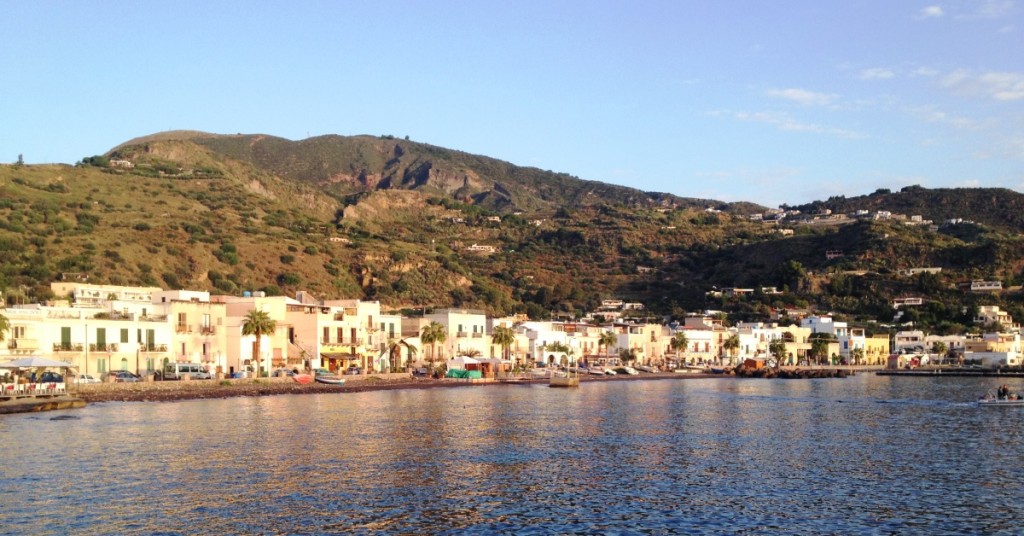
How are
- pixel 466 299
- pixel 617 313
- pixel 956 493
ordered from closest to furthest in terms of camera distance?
pixel 956 493, pixel 466 299, pixel 617 313

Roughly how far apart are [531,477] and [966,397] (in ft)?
180

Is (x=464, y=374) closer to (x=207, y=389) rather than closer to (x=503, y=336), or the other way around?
(x=503, y=336)

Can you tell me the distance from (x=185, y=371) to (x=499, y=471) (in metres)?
40.7

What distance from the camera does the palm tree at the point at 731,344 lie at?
→ 437 ft

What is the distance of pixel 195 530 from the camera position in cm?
2455

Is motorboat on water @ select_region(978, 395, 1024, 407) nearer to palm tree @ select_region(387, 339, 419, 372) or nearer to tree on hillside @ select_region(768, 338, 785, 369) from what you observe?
palm tree @ select_region(387, 339, 419, 372)

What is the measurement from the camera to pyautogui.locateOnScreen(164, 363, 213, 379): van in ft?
220

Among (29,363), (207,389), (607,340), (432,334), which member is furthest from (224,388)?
(607,340)

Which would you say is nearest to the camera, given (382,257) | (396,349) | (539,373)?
(396,349)

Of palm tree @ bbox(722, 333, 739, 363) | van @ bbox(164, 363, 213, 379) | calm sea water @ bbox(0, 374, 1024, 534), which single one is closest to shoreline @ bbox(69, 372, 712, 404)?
van @ bbox(164, 363, 213, 379)

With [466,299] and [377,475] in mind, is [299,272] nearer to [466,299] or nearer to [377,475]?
[466,299]

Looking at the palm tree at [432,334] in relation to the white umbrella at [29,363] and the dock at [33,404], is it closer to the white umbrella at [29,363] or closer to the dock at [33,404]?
the white umbrella at [29,363]

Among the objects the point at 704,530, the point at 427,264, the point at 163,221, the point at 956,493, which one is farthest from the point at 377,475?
the point at 427,264

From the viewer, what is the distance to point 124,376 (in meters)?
63.5
